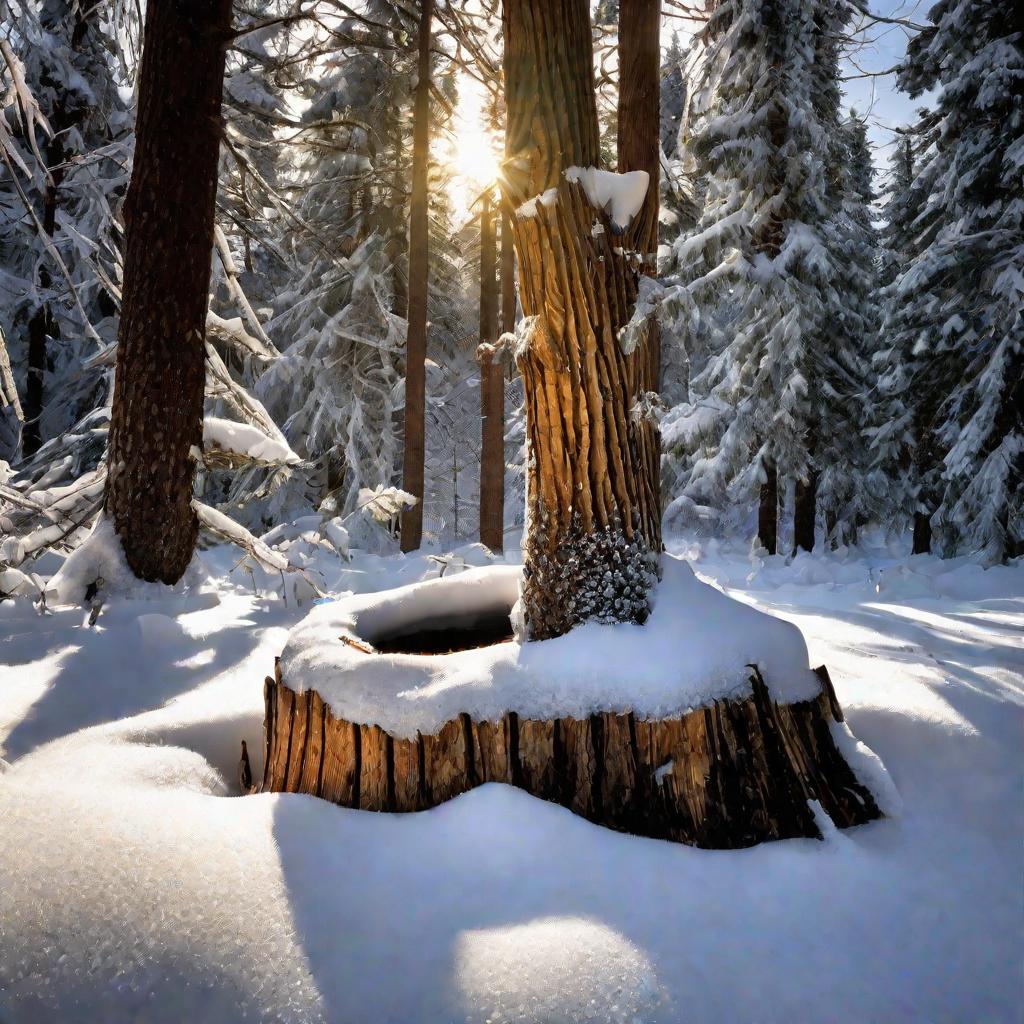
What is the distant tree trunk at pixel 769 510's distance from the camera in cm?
1313

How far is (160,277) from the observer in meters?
3.88

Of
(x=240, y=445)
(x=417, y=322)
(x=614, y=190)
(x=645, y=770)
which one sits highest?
(x=417, y=322)

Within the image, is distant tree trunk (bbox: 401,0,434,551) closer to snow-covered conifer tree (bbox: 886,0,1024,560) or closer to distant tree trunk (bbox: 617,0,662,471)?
distant tree trunk (bbox: 617,0,662,471)

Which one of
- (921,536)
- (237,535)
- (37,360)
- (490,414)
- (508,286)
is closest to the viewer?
(237,535)

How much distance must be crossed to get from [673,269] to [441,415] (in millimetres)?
7578

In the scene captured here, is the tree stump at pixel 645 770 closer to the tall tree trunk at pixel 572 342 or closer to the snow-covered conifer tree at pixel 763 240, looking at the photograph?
the tall tree trunk at pixel 572 342

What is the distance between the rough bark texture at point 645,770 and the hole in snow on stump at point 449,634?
3.04ft

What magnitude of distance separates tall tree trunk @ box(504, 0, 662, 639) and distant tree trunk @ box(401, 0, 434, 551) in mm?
7557

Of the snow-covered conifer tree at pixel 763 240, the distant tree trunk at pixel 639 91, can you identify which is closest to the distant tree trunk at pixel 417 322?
the snow-covered conifer tree at pixel 763 240

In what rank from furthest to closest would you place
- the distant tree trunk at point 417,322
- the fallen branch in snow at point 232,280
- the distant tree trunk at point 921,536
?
the distant tree trunk at point 921,536
the distant tree trunk at point 417,322
the fallen branch in snow at point 232,280

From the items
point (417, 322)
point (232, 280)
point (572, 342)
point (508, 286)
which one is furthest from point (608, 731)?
point (508, 286)

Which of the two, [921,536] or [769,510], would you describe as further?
[921,536]

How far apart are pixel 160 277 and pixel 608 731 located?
3975 mm

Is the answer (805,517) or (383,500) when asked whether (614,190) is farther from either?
(805,517)
